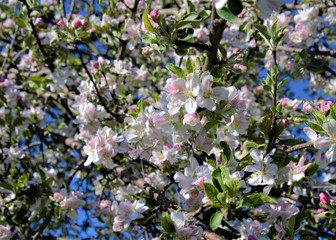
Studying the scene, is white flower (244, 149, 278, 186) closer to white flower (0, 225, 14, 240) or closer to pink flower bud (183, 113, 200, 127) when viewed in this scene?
pink flower bud (183, 113, 200, 127)

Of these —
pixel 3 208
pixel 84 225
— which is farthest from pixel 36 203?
pixel 84 225

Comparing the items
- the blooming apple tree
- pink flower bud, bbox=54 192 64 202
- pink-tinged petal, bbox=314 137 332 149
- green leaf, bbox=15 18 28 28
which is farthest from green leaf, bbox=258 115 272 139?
green leaf, bbox=15 18 28 28

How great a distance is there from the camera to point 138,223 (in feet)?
7.06

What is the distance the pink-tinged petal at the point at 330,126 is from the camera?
1.44m

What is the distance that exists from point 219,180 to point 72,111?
2.05m

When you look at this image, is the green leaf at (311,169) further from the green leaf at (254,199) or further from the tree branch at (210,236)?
the tree branch at (210,236)

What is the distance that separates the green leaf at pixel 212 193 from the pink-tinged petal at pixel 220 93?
282mm

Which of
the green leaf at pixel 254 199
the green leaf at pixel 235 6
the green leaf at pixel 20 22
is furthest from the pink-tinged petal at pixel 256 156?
the green leaf at pixel 20 22

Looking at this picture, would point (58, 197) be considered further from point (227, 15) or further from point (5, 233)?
point (227, 15)

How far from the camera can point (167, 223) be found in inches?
62.8

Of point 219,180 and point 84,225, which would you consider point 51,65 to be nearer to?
point 84,225

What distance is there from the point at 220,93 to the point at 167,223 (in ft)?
1.57

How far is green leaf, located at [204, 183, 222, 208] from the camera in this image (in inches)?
59.1

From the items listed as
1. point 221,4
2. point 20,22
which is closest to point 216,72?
point 221,4
